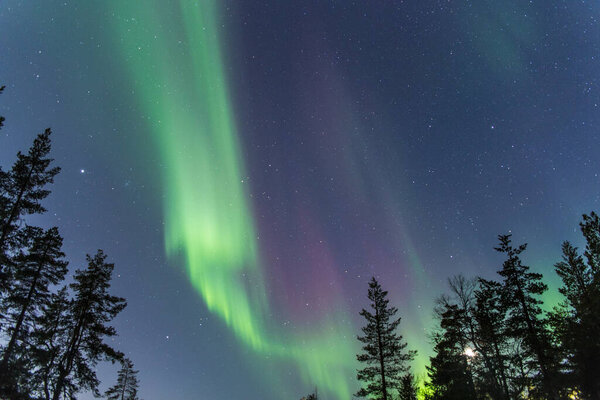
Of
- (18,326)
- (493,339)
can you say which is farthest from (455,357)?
(18,326)

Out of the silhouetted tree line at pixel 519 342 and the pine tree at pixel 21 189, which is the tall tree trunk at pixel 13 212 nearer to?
the pine tree at pixel 21 189

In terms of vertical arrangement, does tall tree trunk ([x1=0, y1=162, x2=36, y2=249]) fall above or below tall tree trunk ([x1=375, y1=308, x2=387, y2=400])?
above

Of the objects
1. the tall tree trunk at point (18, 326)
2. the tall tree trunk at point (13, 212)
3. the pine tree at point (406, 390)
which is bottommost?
the pine tree at point (406, 390)

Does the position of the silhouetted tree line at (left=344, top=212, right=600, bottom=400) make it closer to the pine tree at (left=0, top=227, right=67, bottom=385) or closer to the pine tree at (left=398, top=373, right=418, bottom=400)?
the pine tree at (left=398, top=373, right=418, bottom=400)

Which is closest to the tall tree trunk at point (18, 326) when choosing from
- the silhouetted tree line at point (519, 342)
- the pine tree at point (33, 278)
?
the pine tree at point (33, 278)

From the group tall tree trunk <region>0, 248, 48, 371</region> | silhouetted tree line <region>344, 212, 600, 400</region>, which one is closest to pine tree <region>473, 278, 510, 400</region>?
silhouetted tree line <region>344, 212, 600, 400</region>

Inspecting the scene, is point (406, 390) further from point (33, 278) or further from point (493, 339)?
point (33, 278)

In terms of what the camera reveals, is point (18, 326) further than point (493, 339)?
No

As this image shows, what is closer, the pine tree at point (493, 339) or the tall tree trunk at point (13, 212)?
the tall tree trunk at point (13, 212)

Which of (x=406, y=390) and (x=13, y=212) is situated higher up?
(x=13, y=212)

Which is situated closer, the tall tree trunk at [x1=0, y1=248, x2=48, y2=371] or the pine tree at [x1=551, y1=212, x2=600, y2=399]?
the tall tree trunk at [x1=0, y1=248, x2=48, y2=371]

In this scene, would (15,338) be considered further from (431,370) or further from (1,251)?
(431,370)

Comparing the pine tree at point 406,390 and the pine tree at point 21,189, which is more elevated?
the pine tree at point 21,189

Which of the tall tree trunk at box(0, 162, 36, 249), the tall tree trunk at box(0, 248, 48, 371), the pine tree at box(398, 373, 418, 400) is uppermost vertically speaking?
the tall tree trunk at box(0, 162, 36, 249)
